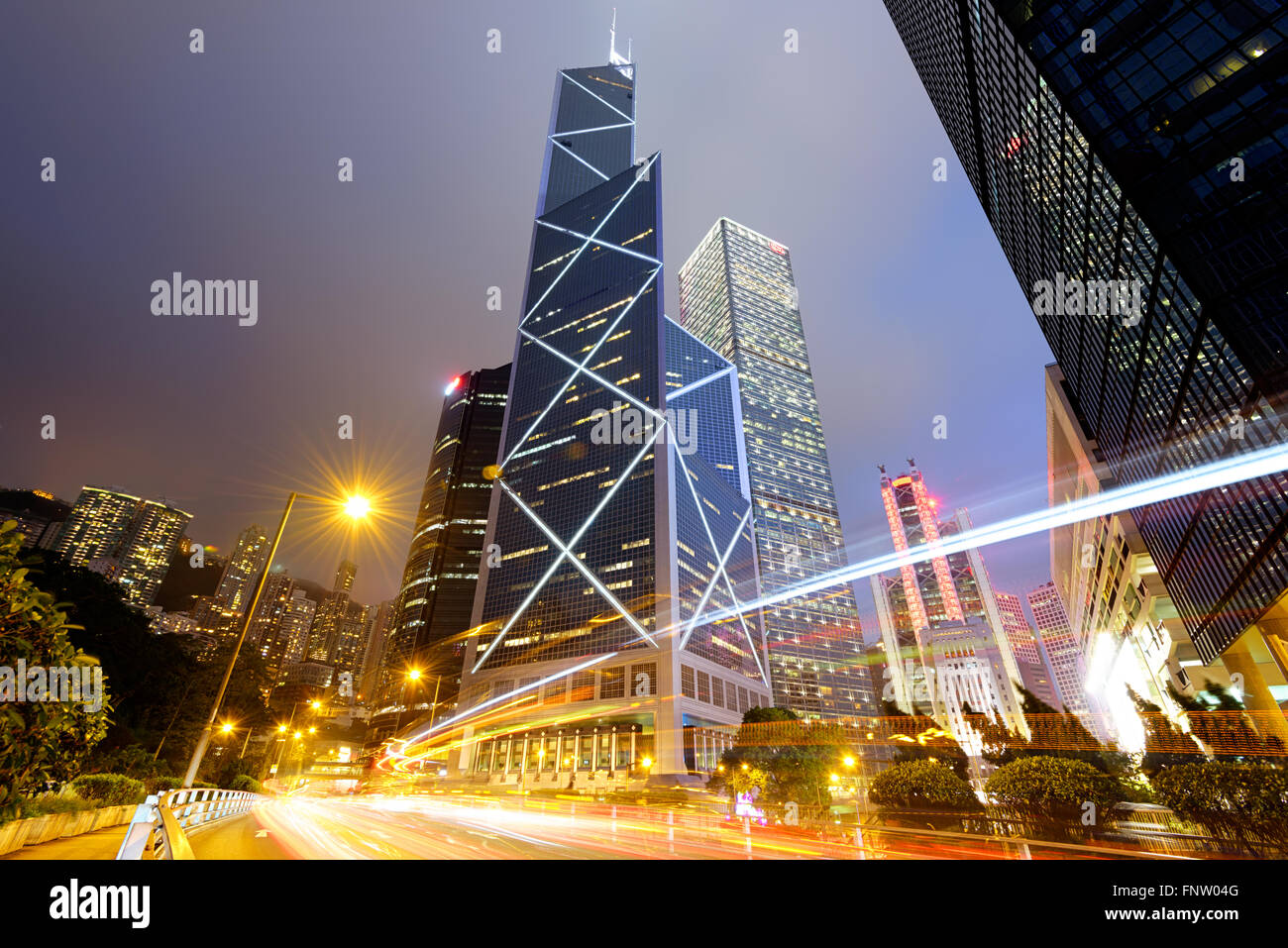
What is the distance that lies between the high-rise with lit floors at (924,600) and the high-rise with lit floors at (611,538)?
54634 millimetres

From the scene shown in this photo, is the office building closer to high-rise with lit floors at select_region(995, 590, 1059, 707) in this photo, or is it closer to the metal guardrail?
high-rise with lit floors at select_region(995, 590, 1059, 707)

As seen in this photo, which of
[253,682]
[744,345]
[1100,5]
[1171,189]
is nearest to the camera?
[1171,189]

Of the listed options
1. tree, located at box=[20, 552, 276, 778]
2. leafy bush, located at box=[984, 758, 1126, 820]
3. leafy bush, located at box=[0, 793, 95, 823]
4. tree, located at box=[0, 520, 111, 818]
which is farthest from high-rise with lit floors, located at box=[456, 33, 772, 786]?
tree, located at box=[0, 520, 111, 818]

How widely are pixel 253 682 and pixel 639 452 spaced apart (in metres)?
58.3

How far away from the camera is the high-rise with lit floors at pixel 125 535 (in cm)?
15225

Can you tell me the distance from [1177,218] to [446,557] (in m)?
150

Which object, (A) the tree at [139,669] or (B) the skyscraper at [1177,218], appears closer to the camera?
(B) the skyscraper at [1177,218]

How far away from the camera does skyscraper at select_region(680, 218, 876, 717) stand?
5221 inches

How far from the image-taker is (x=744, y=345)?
178 metres

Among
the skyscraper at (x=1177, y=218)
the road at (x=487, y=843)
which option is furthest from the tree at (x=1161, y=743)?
the road at (x=487, y=843)

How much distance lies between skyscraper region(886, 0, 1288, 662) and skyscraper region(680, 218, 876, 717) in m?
93.0

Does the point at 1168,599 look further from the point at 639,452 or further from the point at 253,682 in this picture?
the point at 253,682

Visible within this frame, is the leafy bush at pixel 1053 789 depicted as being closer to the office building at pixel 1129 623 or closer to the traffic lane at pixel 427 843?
the traffic lane at pixel 427 843
